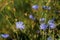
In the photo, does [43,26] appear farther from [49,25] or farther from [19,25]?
[19,25]

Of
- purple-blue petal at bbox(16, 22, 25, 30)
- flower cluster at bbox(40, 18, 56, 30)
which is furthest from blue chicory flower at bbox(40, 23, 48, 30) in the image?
purple-blue petal at bbox(16, 22, 25, 30)

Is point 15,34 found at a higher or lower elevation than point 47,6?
lower

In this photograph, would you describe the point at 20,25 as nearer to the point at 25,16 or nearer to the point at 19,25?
the point at 19,25

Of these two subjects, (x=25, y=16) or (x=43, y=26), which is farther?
(x=25, y=16)

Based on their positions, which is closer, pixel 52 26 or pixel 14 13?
pixel 52 26

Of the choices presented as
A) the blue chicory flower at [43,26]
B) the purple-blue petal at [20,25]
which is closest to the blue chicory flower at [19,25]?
the purple-blue petal at [20,25]

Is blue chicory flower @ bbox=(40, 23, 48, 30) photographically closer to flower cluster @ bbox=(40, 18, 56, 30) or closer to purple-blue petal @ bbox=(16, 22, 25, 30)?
flower cluster @ bbox=(40, 18, 56, 30)

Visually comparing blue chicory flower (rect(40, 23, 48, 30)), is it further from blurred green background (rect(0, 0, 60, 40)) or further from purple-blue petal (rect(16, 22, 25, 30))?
purple-blue petal (rect(16, 22, 25, 30))

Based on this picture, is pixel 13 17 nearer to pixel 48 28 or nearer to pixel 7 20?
pixel 7 20

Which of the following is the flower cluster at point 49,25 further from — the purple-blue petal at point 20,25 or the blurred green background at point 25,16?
the purple-blue petal at point 20,25

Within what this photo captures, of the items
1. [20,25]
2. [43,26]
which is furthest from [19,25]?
[43,26]

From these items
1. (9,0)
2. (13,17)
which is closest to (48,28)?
(13,17)
